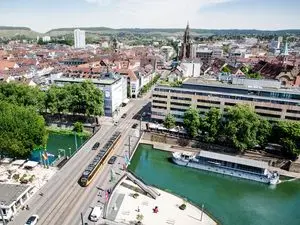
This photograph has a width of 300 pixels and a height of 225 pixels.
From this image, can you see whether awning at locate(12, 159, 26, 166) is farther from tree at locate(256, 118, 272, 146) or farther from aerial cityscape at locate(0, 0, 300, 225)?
tree at locate(256, 118, 272, 146)

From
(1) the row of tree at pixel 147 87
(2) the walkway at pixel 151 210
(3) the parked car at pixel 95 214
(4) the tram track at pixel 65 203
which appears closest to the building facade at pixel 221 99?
(2) the walkway at pixel 151 210

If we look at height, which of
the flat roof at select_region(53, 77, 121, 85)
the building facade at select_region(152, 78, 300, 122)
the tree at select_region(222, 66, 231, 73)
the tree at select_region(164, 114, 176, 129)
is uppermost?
the tree at select_region(222, 66, 231, 73)

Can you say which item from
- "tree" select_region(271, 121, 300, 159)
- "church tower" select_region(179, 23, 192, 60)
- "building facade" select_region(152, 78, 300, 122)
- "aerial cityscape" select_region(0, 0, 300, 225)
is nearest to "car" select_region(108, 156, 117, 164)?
"aerial cityscape" select_region(0, 0, 300, 225)

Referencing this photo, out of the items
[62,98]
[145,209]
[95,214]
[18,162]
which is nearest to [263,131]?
[145,209]

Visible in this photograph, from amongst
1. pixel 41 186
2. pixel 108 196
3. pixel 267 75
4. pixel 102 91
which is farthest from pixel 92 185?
pixel 267 75

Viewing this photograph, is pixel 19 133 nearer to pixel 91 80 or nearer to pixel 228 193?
pixel 91 80
